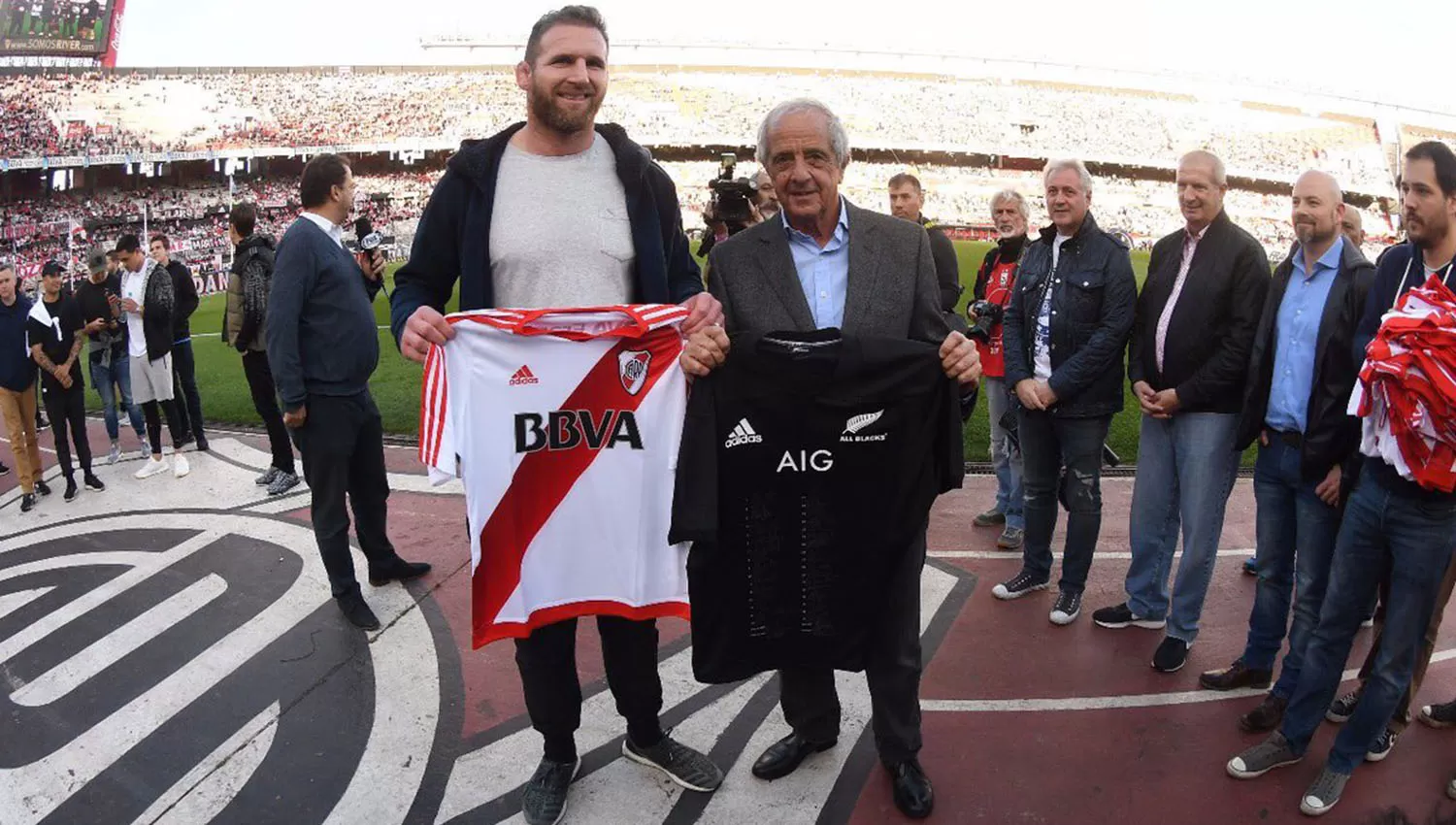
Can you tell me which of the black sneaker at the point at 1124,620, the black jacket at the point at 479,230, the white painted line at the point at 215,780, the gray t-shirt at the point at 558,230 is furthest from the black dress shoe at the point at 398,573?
the black sneaker at the point at 1124,620

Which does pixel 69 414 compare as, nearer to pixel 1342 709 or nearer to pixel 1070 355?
pixel 1070 355

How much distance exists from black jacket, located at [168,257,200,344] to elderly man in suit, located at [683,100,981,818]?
757 centimetres

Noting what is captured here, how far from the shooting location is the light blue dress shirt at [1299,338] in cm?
361

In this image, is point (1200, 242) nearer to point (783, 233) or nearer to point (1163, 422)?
point (1163, 422)

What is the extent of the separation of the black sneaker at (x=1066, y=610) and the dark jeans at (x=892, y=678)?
1.76m

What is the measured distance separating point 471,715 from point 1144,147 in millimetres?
62095

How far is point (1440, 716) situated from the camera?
145 inches

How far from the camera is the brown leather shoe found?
3629mm

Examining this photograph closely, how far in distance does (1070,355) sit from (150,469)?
26.0 ft

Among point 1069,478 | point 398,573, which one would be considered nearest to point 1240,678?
point 1069,478

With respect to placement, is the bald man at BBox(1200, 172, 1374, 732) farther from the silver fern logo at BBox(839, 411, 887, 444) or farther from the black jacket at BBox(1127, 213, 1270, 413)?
the silver fern logo at BBox(839, 411, 887, 444)

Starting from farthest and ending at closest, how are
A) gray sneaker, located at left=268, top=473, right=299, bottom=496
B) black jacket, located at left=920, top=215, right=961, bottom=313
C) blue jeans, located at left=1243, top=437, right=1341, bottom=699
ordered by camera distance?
1. gray sneaker, located at left=268, top=473, right=299, bottom=496
2. black jacket, located at left=920, top=215, right=961, bottom=313
3. blue jeans, located at left=1243, top=437, right=1341, bottom=699

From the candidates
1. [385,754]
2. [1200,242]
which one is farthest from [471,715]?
[1200,242]

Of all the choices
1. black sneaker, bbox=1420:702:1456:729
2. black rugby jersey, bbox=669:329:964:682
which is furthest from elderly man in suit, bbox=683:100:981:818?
black sneaker, bbox=1420:702:1456:729
